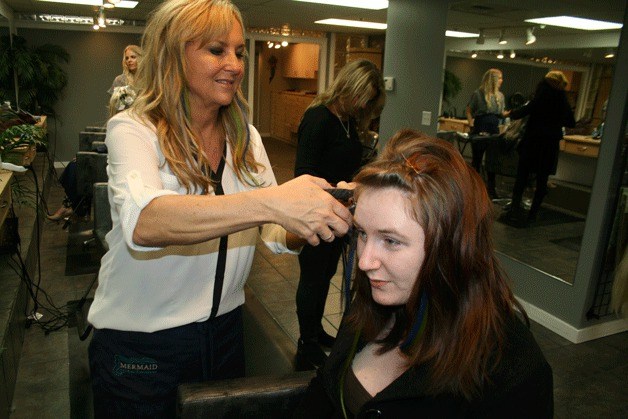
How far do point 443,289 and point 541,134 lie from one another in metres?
2.70

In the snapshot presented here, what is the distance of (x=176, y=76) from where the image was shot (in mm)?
1112

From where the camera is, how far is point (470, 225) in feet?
3.14

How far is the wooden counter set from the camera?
9.39 ft

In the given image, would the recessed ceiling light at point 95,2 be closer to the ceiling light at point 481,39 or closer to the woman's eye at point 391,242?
the ceiling light at point 481,39

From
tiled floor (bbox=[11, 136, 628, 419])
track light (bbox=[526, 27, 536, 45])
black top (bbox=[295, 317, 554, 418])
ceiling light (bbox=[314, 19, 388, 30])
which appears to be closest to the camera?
black top (bbox=[295, 317, 554, 418])

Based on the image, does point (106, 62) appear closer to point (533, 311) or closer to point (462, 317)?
point (533, 311)

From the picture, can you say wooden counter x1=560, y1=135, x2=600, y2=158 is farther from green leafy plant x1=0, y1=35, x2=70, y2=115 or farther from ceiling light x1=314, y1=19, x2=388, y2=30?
green leafy plant x1=0, y1=35, x2=70, y2=115

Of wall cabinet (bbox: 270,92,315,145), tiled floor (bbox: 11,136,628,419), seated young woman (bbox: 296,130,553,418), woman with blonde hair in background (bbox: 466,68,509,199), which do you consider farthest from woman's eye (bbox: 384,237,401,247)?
wall cabinet (bbox: 270,92,315,145)

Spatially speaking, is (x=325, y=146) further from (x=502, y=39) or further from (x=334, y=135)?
(x=502, y=39)

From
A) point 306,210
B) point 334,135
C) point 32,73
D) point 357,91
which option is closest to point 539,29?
point 357,91

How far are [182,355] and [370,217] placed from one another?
1.95ft

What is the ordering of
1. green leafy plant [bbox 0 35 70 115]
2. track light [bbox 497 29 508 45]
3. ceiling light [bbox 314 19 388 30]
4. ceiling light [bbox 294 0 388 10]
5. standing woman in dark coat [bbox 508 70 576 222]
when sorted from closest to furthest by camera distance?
standing woman in dark coat [bbox 508 70 576 222]
track light [bbox 497 29 508 45]
ceiling light [bbox 294 0 388 10]
green leafy plant [bbox 0 35 70 115]
ceiling light [bbox 314 19 388 30]

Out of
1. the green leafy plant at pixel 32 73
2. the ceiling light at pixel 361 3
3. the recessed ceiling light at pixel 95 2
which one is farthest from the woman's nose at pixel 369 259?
the green leafy plant at pixel 32 73

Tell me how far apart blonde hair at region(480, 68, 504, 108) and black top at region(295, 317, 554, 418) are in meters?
2.91
